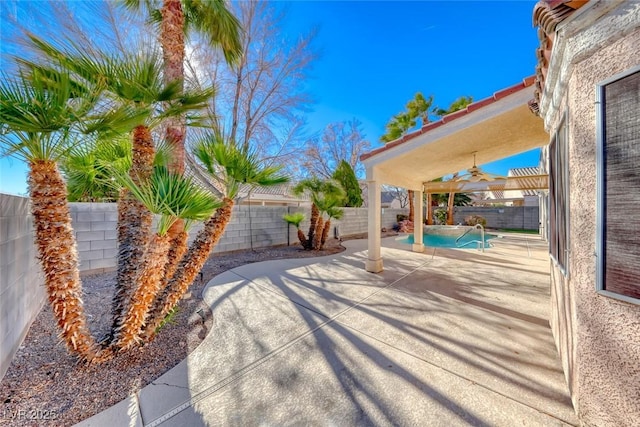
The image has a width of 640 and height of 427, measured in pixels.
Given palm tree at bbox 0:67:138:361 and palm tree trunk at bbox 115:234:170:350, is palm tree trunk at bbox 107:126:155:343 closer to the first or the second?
palm tree trunk at bbox 115:234:170:350

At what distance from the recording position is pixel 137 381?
2.77 metres

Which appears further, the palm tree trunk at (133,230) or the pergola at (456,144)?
the pergola at (456,144)

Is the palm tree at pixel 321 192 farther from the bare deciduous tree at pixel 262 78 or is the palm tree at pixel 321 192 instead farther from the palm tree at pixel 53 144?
the palm tree at pixel 53 144

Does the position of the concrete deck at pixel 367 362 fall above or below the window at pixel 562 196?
below

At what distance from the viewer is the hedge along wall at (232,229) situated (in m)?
6.71

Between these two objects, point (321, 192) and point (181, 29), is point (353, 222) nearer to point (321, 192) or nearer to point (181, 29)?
point (321, 192)

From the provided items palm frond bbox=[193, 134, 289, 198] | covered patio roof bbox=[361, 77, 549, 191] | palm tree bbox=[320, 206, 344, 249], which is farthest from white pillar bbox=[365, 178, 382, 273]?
palm frond bbox=[193, 134, 289, 198]

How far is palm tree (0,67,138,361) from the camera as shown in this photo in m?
2.07

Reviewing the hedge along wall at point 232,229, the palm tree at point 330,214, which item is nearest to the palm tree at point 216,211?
the hedge along wall at point 232,229

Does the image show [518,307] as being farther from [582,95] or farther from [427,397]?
[582,95]

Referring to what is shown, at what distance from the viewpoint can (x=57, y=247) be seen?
98.0 inches

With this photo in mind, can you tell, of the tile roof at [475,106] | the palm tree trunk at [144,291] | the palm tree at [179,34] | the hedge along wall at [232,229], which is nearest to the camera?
the palm tree trunk at [144,291]

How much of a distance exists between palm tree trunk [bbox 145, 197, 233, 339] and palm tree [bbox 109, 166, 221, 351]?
26 centimetres

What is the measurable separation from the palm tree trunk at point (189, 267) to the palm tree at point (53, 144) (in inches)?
30.9
